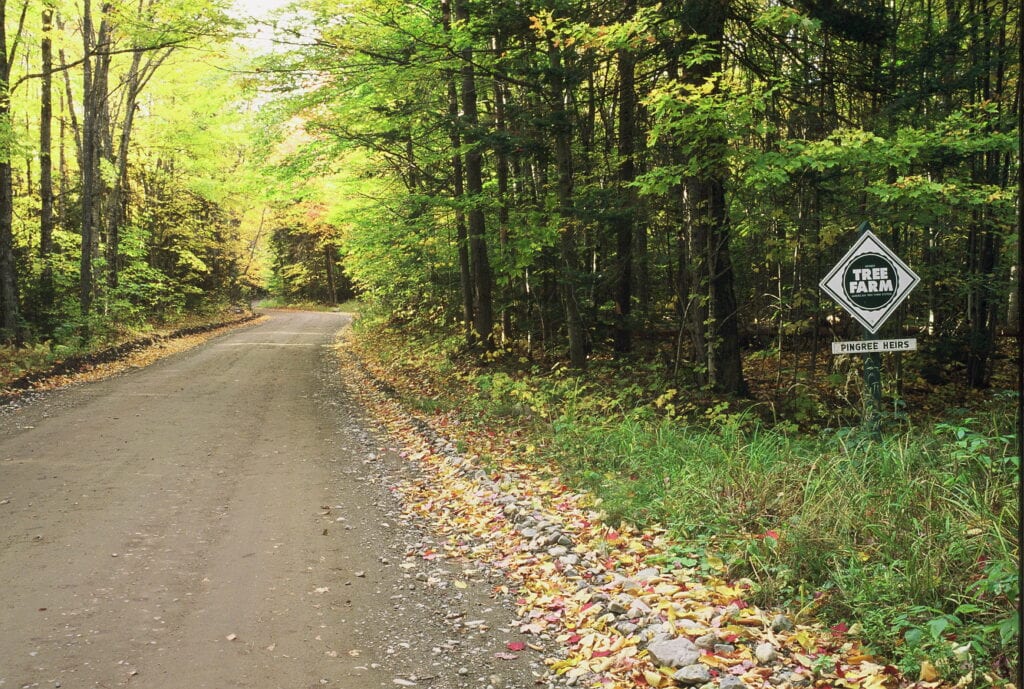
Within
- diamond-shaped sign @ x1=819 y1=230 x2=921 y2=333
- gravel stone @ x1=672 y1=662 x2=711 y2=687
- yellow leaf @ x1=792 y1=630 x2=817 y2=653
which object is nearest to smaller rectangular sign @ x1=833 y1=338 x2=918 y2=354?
diamond-shaped sign @ x1=819 y1=230 x2=921 y2=333

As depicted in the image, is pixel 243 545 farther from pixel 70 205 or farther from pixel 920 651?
pixel 70 205

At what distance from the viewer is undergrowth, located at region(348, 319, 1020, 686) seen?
356 cm

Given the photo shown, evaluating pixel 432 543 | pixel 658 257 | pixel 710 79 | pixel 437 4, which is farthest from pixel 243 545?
pixel 437 4

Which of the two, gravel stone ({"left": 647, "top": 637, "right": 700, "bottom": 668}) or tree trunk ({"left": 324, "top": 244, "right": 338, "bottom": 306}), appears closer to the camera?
gravel stone ({"left": 647, "top": 637, "right": 700, "bottom": 668})

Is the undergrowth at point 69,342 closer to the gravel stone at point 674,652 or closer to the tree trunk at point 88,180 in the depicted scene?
the tree trunk at point 88,180

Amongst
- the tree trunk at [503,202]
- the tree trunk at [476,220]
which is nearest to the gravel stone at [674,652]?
the tree trunk at [503,202]

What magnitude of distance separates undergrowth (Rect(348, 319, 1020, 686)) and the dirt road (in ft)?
5.56

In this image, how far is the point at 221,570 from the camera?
208 inches

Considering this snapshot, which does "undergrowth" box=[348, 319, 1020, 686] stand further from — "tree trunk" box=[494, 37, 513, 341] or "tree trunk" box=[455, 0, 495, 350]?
"tree trunk" box=[455, 0, 495, 350]

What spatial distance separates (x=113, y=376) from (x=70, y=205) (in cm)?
1116

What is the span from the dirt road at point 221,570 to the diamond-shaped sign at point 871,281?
4.05 m

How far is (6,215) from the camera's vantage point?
15.6 metres

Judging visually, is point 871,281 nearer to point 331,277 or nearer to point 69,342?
point 69,342

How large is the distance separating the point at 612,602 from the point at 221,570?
3.03m
